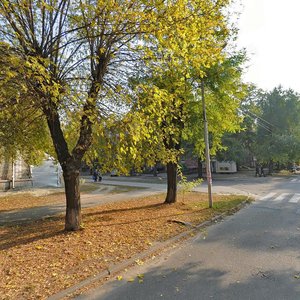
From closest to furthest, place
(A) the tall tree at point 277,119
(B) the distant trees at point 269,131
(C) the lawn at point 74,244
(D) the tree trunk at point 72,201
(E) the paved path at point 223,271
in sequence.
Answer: (E) the paved path at point 223,271 → (C) the lawn at point 74,244 → (D) the tree trunk at point 72,201 → (B) the distant trees at point 269,131 → (A) the tall tree at point 277,119

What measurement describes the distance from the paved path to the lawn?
26.1 inches

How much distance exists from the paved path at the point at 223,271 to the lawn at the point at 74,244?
0.66m

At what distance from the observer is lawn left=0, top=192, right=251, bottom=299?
439cm

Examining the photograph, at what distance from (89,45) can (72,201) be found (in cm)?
430

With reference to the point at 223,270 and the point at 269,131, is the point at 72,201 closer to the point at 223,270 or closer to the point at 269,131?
the point at 223,270

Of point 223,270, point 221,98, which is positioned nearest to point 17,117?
point 223,270

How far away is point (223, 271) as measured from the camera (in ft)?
15.7

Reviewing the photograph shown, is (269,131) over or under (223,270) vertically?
over

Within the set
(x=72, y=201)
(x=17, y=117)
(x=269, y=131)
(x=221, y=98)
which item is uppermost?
(x=269, y=131)

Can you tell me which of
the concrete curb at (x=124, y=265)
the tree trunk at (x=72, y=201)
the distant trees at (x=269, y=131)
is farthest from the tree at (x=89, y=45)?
the distant trees at (x=269, y=131)

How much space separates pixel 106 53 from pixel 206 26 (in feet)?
8.75

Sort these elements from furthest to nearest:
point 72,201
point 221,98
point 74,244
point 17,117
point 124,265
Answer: point 221,98 < point 17,117 < point 72,201 < point 74,244 < point 124,265

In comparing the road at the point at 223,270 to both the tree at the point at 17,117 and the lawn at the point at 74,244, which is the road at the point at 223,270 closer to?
the lawn at the point at 74,244

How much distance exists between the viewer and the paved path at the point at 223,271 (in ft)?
13.2
